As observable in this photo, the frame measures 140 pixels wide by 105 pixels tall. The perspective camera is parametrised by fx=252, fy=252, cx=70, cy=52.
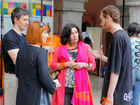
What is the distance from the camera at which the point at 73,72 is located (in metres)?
3.03

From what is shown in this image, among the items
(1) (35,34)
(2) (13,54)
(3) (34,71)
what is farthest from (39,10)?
(3) (34,71)

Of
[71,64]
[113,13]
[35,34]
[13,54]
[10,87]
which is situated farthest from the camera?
[71,64]

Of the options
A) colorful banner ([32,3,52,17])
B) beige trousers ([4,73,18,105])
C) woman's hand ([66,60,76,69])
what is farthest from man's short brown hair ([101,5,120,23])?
colorful banner ([32,3,52,17])

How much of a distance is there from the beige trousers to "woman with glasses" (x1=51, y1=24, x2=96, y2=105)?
614 millimetres

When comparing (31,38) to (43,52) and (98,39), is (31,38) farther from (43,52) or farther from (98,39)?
(98,39)

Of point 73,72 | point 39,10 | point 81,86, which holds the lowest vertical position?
point 81,86

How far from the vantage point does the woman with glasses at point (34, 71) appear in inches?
85.1

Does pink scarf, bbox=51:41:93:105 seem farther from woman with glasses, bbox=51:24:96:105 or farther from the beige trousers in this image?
the beige trousers

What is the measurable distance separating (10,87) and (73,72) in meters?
0.79

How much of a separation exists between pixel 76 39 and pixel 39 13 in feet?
7.46

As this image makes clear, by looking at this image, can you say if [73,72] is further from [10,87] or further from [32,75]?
[32,75]

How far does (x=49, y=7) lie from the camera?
5277mm

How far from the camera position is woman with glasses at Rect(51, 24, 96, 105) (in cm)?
300

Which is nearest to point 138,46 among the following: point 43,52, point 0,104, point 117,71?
point 117,71
